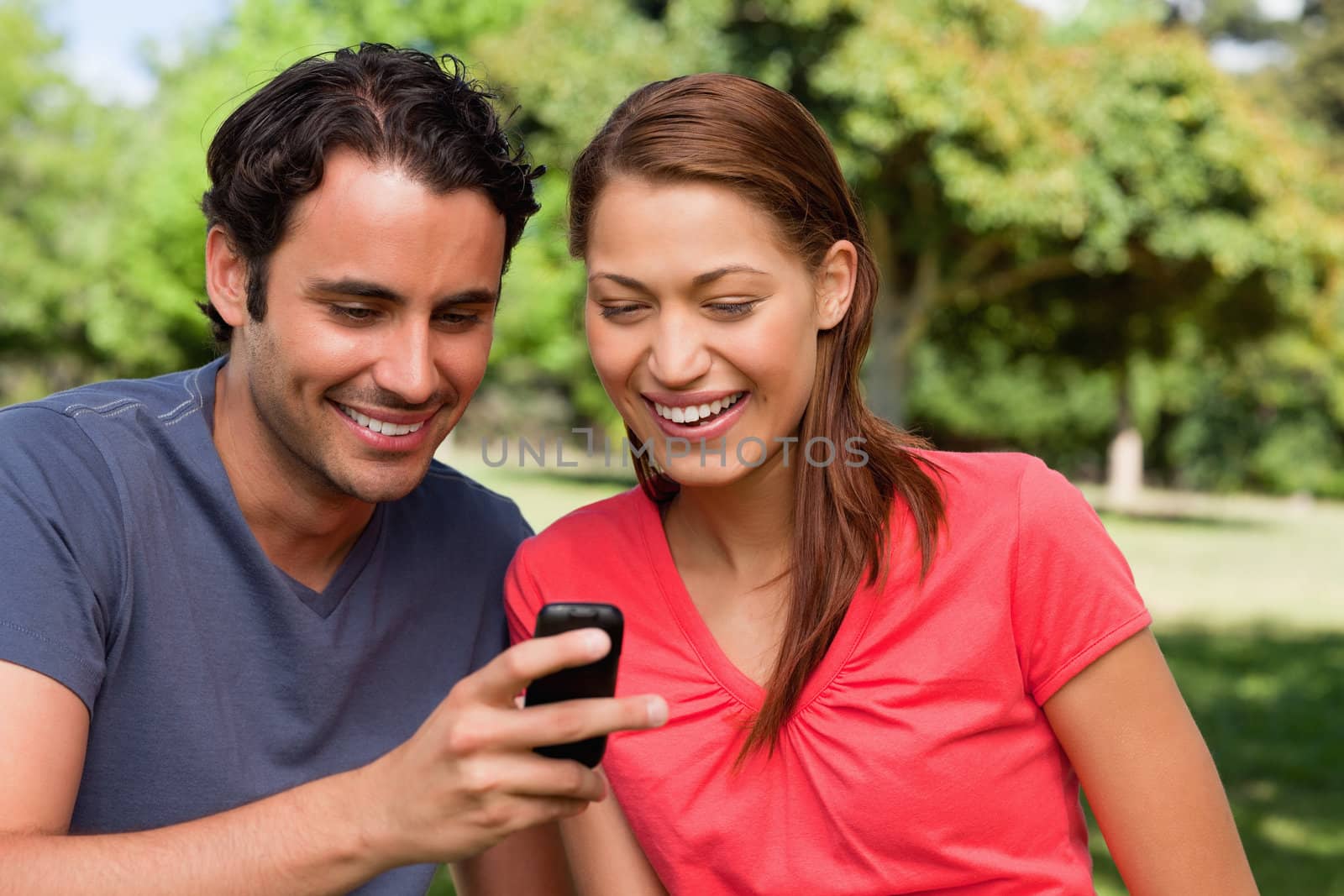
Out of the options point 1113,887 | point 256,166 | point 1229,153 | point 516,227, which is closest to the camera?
point 256,166

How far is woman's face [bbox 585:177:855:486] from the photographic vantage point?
2.39m

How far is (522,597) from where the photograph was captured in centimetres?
274

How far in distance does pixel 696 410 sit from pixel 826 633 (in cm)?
50

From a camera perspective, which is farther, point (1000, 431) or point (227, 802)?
point (1000, 431)

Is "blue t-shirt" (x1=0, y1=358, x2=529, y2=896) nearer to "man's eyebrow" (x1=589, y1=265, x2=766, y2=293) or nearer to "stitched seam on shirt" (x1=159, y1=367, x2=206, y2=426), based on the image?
"stitched seam on shirt" (x1=159, y1=367, x2=206, y2=426)

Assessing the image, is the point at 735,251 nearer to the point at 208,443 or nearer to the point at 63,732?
the point at 208,443

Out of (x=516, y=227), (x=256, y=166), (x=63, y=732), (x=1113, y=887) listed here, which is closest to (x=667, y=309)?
(x=516, y=227)

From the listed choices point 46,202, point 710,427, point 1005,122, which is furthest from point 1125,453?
point 710,427

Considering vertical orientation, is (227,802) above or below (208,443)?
below

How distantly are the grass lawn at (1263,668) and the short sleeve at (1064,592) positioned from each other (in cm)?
327

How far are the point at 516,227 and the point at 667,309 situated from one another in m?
0.64

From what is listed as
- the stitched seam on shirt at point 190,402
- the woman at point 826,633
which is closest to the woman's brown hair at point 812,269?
the woman at point 826,633

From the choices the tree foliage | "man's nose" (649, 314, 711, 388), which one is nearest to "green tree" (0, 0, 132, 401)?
the tree foliage

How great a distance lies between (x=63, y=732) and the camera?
218 cm
